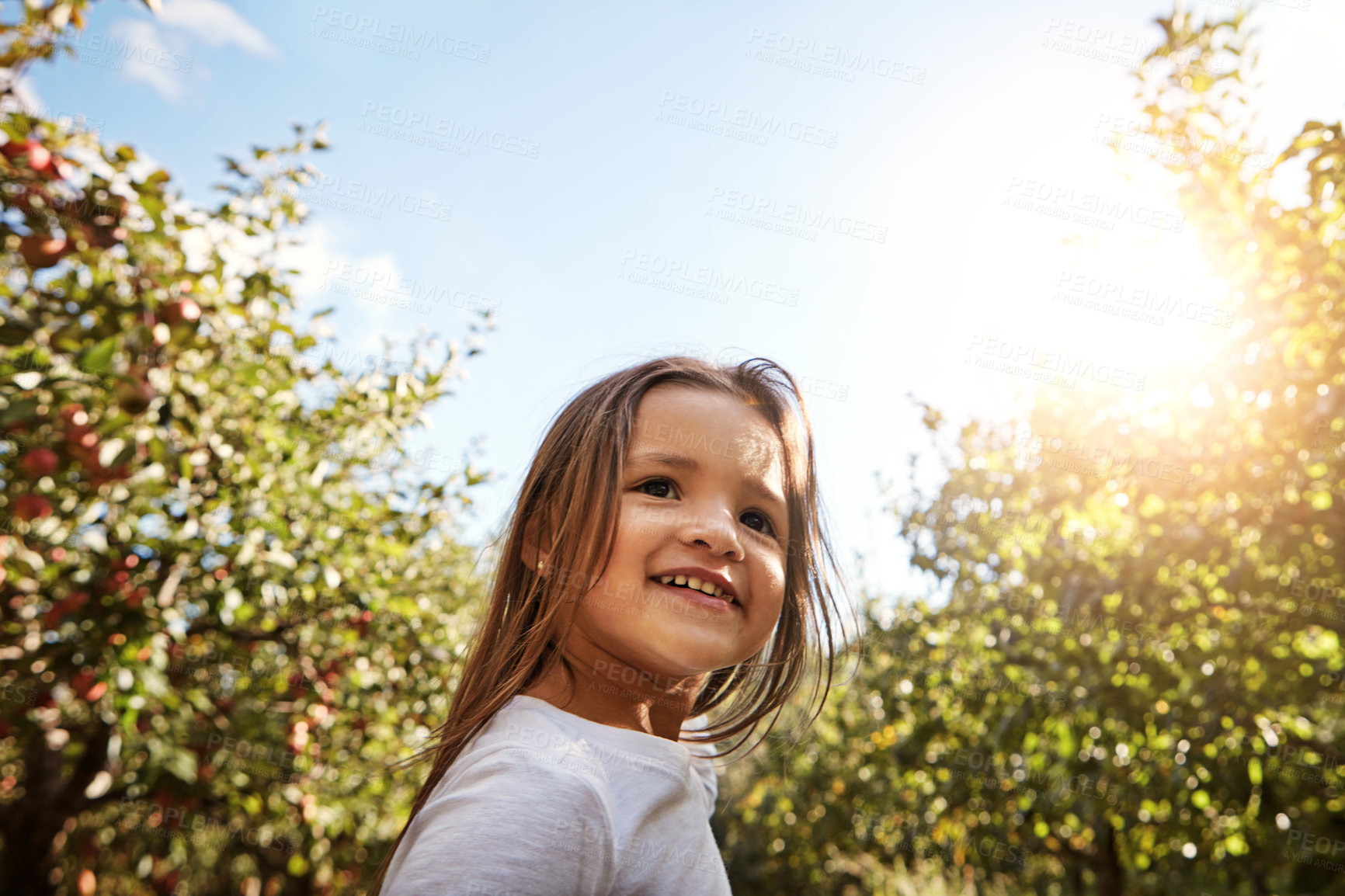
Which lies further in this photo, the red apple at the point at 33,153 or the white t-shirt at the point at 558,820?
the red apple at the point at 33,153

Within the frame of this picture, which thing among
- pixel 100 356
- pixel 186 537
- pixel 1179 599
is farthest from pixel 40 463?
pixel 1179 599

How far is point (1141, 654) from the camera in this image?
9.31 ft

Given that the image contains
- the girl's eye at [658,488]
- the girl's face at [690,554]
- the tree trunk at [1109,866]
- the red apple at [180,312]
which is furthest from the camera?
the tree trunk at [1109,866]

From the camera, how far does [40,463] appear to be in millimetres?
2162

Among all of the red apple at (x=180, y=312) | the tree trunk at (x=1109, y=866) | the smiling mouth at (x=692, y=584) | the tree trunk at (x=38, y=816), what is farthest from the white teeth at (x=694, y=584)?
the tree trunk at (x=1109, y=866)

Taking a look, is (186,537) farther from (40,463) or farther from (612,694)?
(612,694)

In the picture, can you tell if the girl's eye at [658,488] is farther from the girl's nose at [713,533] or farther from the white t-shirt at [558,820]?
the white t-shirt at [558,820]

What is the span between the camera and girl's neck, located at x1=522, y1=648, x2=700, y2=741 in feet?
3.61

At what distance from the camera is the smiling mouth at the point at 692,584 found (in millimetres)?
1089

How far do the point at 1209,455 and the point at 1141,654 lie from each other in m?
0.77

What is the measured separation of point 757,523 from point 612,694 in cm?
36

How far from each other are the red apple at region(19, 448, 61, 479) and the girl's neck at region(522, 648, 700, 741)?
1.79 meters

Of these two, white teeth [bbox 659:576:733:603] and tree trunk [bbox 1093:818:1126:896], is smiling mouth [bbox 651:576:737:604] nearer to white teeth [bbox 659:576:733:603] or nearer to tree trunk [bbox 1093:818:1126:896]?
white teeth [bbox 659:576:733:603]

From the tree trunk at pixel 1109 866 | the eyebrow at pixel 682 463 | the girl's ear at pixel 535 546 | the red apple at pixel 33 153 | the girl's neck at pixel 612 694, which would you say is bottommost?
the tree trunk at pixel 1109 866
